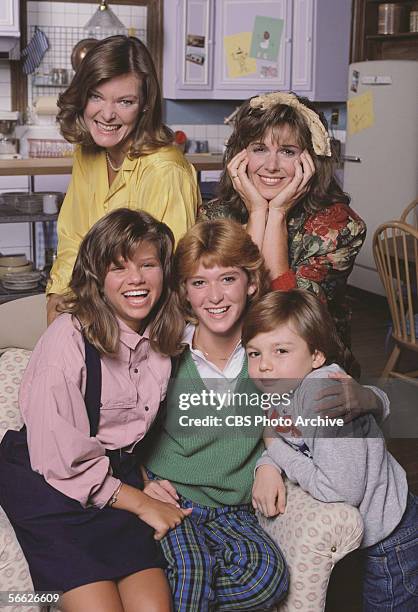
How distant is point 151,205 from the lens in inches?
84.4

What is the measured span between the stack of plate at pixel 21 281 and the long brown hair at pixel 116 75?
1.46 meters

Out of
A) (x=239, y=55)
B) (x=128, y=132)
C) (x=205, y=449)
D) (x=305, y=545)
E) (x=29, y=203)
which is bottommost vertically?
(x=305, y=545)

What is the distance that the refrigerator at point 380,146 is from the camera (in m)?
5.18

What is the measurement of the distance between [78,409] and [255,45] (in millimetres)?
4683

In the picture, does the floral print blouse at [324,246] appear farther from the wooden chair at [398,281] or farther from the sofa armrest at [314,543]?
the wooden chair at [398,281]

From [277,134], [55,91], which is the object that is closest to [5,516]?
[277,134]

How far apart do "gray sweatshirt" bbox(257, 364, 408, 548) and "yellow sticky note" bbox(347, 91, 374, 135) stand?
391cm

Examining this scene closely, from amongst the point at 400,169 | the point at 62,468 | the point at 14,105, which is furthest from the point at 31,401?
the point at 14,105

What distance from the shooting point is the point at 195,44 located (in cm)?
590

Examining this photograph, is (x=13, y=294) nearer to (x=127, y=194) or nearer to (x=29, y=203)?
(x=29, y=203)

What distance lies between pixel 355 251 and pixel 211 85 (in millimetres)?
4067

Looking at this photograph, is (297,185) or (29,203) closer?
(297,185)

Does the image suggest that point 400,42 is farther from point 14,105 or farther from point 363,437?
point 363,437

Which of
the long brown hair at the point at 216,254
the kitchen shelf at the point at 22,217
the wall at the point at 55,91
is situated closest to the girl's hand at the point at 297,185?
the long brown hair at the point at 216,254
